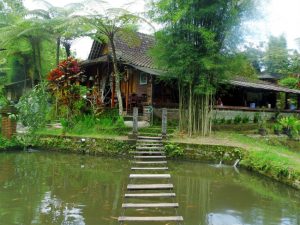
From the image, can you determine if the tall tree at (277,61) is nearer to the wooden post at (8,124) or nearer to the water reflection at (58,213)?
the wooden post at (8,124)

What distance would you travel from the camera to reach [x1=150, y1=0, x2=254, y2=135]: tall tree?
12.5 m

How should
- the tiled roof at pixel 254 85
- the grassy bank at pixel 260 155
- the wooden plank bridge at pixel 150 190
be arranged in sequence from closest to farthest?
the wooden plank bridge at pixel 150 190
the grassy bank at pixel 260 155
the tiled roof at pixel 254 85

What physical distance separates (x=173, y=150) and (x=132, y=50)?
7.90m

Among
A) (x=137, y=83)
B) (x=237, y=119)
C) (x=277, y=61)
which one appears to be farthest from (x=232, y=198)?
(x=277, y=61)

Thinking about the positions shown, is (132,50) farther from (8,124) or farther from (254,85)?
(8,124)

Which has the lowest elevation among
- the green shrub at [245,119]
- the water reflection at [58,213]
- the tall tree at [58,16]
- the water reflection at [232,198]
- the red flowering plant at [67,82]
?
the water reflection at [232,198]

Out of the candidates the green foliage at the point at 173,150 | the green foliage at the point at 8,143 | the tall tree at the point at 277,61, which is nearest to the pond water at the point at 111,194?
the green foliage at the point at 173,150

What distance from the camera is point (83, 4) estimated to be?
14.9 m

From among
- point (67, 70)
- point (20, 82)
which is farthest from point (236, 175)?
point (20, 82)

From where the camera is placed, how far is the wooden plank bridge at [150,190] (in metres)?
5.51

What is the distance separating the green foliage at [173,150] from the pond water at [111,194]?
58 cm

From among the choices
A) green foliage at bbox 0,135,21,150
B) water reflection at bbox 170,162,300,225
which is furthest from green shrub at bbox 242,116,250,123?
green foliage at bbox 0,135,21,150

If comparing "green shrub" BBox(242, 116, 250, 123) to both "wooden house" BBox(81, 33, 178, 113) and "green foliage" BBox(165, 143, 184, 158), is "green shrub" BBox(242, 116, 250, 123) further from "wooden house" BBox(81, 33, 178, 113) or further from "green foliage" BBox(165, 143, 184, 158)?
"green foliage" BBox(165, 143, 184, 158)

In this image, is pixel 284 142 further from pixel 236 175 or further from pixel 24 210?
pixel 24 210
